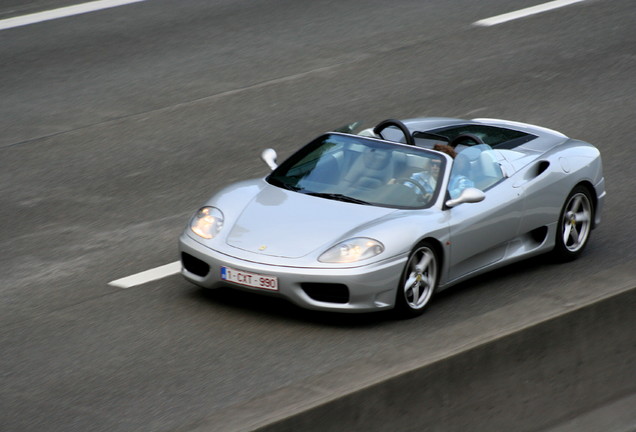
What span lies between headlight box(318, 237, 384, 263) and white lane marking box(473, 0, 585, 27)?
384 inches

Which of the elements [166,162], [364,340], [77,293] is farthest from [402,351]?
[166,162]

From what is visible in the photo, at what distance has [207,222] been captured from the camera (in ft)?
26.7

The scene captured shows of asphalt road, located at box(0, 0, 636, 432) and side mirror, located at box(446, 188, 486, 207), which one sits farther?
side mirror, located at box(446, 188, 486, 207)

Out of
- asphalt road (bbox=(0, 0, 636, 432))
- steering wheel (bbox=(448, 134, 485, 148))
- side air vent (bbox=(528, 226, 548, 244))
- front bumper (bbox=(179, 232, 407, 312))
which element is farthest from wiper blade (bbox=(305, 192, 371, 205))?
side air vent (bbox=(528, 226, 548, 244))

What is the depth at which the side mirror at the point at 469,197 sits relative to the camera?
26.5 feet

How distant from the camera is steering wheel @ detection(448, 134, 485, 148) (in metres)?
9.06

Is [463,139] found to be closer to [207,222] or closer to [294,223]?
[294,223]

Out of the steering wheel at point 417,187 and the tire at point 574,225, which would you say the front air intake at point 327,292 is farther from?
the tire at point 574,225

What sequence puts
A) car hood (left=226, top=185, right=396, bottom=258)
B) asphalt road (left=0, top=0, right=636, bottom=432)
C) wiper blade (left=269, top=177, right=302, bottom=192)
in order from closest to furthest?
asphalt road (left=0, top=0, right=636, bottom=432) < car hood (left=226, top=185, right=396, bottom=258) < wiper blade (left=269, top=177, right=302, bottom=192)

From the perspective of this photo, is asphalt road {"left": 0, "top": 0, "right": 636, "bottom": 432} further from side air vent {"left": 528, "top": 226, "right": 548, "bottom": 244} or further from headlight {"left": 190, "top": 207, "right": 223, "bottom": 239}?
headlight {"left": 190, "top": 207, "right": 223, "bottom": 239}

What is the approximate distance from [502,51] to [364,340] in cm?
886

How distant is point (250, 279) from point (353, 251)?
2.31ft

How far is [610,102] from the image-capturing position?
1388 centimetres

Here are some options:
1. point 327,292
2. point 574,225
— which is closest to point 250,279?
point 327,292
